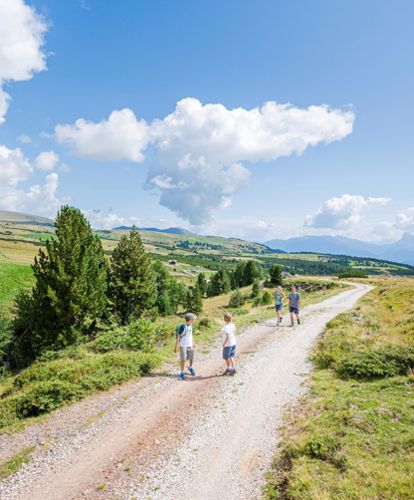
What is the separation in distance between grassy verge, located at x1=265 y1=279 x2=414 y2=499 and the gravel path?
0.74 meters

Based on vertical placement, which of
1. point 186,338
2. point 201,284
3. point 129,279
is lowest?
point 201,284

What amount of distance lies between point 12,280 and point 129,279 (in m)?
31.9

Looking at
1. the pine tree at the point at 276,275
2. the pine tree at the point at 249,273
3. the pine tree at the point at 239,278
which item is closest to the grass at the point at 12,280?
the pine tree at the point at 276,275

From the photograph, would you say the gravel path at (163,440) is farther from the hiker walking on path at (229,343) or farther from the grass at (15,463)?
the hiker walking on path at (229,343)

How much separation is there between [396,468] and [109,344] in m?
16.9

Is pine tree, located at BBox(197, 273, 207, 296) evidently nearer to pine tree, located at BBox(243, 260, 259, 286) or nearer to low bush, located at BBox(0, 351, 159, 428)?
pine tree, located at BBox(243, 260, 259, 286)

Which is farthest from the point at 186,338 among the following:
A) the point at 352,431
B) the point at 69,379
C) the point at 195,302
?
the point at 195,302

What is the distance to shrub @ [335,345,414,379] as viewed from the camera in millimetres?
12305

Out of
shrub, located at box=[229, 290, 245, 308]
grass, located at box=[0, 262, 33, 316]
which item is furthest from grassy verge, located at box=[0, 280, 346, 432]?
shrub, located at box=[229, 290, 245, 308]

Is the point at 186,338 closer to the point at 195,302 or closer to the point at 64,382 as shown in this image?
the point at 64,382

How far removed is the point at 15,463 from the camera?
803 cm

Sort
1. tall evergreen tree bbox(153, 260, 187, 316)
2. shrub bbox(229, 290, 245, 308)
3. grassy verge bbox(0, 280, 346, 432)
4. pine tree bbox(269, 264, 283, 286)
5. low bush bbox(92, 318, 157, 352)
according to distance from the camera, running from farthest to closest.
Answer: pine tree bbox(269, 264, 283, 286) → tall evergreen tree bbox(153, 260, 187, 316) → shrub bbox(229, 290, 245, 308) → low bush bbox(92, 318, 157, 352) → grassy verge bbox(0, 280, 346, 432)

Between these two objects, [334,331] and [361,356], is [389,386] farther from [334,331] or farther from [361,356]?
[334,331]

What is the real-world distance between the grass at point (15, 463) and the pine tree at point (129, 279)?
31.5 meters
